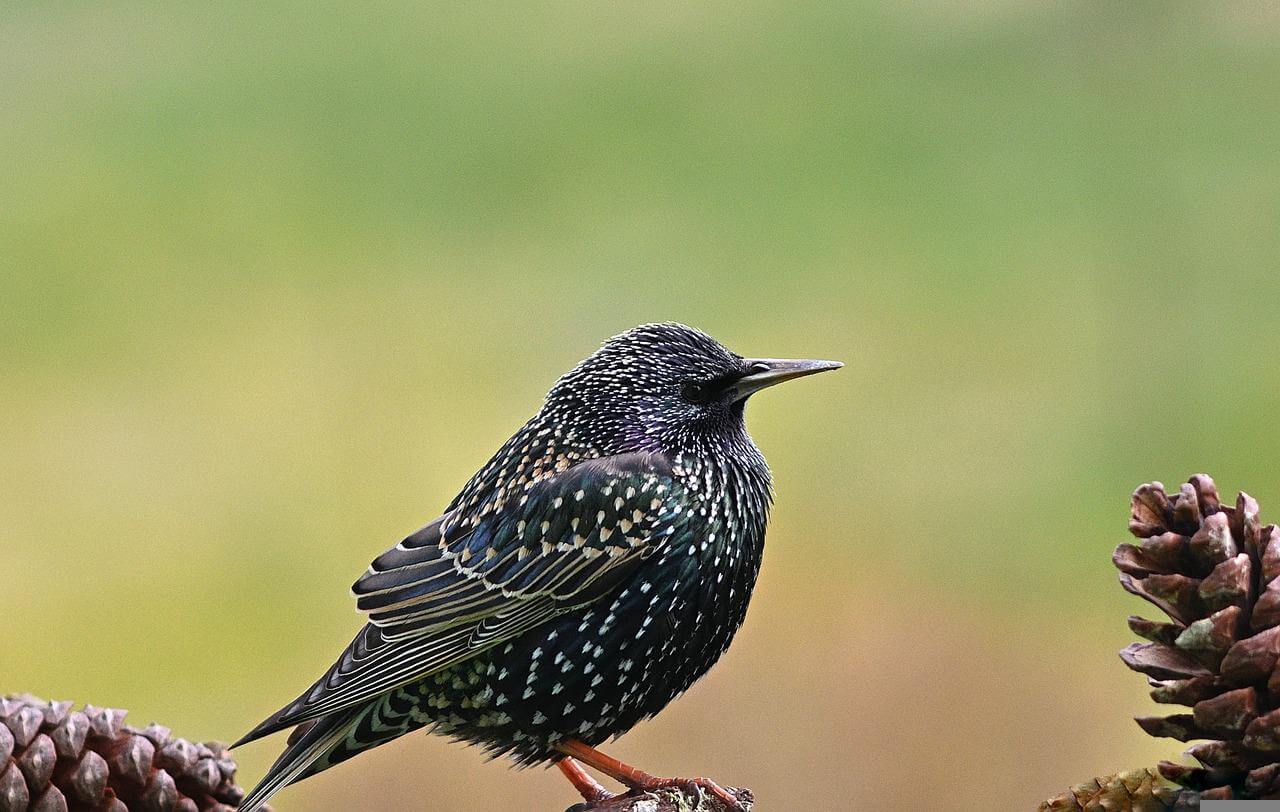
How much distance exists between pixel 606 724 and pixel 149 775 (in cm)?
69

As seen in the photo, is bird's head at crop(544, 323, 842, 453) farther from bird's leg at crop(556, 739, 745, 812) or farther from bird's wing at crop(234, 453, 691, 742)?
bird's leg at crop(556, 739, 745, 812)

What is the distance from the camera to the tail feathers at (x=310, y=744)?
216 cm

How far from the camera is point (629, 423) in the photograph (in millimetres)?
2359

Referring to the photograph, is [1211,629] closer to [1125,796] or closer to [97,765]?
[1125,796]

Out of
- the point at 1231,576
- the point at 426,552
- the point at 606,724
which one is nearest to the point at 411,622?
the point at 426,552

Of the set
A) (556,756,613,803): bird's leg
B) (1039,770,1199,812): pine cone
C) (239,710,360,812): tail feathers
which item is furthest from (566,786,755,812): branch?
(1039,770,1199,812): pine cone

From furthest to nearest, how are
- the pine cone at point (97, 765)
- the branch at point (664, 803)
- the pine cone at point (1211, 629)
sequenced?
the branch at point (664, 803), the pine cone at point (97, 765), the pine cone at point (1211, 629)

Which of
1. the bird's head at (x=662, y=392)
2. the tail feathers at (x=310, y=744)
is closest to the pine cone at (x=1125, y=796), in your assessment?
the bird's head at (x=662, y=392)

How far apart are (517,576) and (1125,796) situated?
37.3 inches

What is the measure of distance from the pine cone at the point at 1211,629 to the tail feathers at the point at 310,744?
3.89ft

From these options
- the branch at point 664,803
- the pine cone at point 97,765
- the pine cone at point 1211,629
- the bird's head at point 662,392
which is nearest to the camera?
the pine cone at point 1211,629

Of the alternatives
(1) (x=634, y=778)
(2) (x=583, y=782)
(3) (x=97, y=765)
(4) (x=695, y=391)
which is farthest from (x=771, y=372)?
(3) (x=97, y=765)

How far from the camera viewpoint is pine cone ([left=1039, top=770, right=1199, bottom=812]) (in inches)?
70.0

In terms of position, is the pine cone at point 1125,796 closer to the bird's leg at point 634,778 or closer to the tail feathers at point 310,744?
the bird's leg at point 634,778
